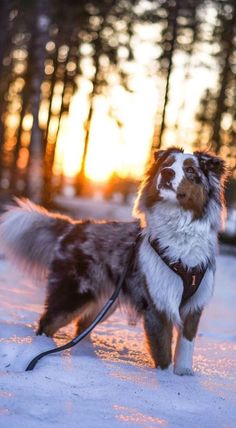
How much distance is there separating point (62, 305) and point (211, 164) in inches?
78.0

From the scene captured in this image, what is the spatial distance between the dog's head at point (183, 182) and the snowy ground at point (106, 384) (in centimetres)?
146

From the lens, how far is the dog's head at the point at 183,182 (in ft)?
19.4

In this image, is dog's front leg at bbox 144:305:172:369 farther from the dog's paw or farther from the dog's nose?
the dog's nose

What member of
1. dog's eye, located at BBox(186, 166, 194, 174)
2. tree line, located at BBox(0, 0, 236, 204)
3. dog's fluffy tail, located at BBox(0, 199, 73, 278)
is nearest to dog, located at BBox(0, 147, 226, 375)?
dog's eye, located at BBox(186, 166, 194, 174)

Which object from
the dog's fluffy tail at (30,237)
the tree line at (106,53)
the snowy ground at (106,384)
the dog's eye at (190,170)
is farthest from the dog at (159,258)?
the tree line at (106,53)

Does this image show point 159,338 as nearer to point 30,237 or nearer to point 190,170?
point 190,170

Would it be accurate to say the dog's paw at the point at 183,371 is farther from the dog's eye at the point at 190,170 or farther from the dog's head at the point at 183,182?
the dog's eye at the point at 190,170

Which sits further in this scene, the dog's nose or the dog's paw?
the dog's paw

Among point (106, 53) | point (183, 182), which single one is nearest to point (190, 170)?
point (183, 182)

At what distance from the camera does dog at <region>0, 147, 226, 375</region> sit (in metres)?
6.02

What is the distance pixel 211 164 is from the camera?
624 cm

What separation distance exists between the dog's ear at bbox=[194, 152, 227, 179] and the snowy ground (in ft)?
6.10

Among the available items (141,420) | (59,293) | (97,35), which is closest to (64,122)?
(97,35)

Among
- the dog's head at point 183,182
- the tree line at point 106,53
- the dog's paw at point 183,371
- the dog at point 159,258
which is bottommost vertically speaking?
the dog's paw at point 183,371
